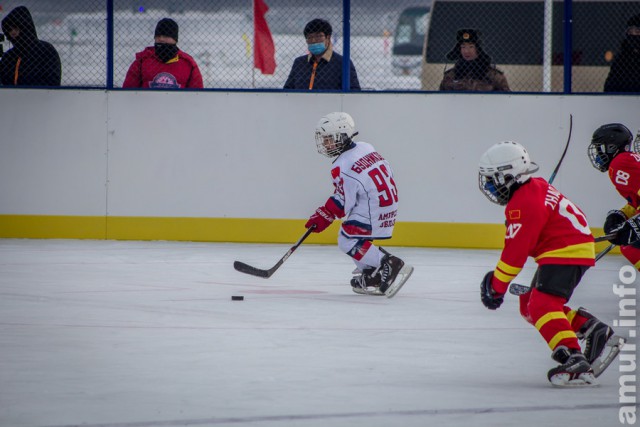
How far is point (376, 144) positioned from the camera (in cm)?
988

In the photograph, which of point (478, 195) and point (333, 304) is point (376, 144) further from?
point (333, 304)

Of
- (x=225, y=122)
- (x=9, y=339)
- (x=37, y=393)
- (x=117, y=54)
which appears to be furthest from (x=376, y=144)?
(x=37, y=393)

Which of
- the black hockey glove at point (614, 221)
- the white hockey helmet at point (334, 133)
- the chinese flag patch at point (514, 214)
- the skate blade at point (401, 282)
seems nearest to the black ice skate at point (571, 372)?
the chinese flag patch at point (514, 214)

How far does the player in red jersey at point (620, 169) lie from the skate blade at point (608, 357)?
4.89ft

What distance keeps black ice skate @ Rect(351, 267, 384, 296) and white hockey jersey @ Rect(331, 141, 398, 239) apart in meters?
0.22

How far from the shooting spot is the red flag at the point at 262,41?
11461mm

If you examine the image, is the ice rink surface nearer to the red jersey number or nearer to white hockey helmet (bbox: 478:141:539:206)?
the red jersey number

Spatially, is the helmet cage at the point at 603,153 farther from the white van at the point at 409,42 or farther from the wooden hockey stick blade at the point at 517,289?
the white van at the point at 409,42

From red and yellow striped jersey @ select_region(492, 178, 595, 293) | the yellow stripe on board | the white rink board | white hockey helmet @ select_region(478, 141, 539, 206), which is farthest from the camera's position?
the yellow stripe on board

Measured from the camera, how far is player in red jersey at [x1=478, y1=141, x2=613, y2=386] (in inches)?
186

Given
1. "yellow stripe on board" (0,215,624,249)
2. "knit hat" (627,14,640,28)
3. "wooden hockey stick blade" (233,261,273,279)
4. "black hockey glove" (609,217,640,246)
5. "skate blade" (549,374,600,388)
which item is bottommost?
"yellow stripe on board" (0,215,624,249)

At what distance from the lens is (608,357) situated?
493 cm

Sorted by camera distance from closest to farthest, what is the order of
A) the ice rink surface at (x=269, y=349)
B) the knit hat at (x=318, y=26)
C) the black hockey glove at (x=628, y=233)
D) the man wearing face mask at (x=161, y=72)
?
the ice rink surface at (x=269, y=349) < the black hockey glove at (x=628, y=233) < the knit hat at (x=318, y=26) < the man wearing face mask at (x=161, y=72)

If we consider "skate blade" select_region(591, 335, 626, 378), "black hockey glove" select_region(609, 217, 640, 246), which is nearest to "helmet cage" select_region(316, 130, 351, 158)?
"black hockey glove" select_region(609, 217, 640, 246)
